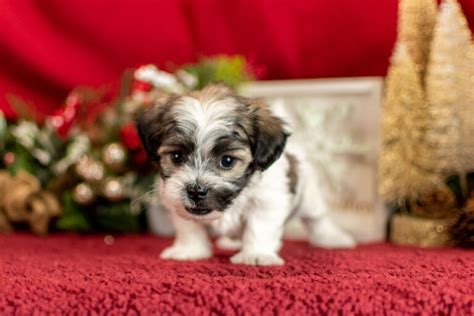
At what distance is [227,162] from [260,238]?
32cm

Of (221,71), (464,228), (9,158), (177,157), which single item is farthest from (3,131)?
(464,228)

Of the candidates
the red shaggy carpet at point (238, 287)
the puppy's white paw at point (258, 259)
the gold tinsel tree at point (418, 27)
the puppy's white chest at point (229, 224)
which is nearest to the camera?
the red shaggy carpet at point (238, 287)

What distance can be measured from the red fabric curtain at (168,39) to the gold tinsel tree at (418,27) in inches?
15.5

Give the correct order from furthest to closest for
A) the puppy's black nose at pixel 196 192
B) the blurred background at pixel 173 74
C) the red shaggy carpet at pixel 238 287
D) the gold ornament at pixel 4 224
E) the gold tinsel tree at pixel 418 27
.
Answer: the gold ornament at pixel 4 224 → the blurred background at pixel 173 74 → the gold tinsel tree at pixel 418 27 → the puppy's black nose at pixel 196 192 → the red shaggy carpet at pixel 238 287

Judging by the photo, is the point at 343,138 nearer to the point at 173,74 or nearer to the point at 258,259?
the point at 173,74

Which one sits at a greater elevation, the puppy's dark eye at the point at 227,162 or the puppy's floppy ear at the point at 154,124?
the puppy's floppy ear at the point at 154,124

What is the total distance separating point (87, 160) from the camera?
274 centimetres

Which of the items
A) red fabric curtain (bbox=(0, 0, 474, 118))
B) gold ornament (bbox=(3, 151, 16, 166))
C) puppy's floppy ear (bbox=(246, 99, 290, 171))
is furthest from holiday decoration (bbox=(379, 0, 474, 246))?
gold ornament (bbox=(3, 151, 16, 166))

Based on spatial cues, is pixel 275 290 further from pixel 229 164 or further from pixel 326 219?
pixel 326 219

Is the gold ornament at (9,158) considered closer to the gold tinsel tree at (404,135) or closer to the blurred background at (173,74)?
the blurred background at (173,74)

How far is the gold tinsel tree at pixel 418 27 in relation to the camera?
7.58 ft

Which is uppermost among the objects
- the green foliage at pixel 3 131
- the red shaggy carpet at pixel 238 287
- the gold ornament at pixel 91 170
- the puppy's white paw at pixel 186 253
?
the green foliage at pixel 3 131

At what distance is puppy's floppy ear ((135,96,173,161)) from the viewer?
6.34ft

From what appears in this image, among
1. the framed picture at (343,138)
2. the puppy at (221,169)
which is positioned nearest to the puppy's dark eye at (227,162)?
the puppy at (221,169)
